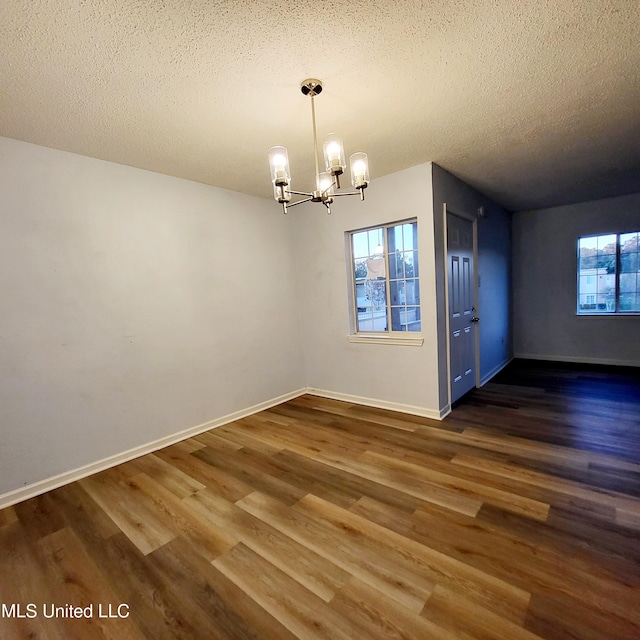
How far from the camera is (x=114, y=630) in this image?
1.36m

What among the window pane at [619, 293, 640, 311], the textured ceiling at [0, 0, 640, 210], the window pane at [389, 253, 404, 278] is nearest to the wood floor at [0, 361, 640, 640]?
the window pane at [389, 253, 404, 278]

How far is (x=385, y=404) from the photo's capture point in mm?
3771

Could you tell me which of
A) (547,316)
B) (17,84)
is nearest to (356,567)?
(17,84)

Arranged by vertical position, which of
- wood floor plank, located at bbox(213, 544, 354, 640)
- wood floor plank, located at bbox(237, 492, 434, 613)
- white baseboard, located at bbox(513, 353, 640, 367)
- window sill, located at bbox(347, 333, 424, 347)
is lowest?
white baseboard, located at bbox(513, 353, 640, 367)

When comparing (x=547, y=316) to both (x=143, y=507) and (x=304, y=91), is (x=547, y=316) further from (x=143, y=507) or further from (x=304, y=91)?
(x=143, y=507)

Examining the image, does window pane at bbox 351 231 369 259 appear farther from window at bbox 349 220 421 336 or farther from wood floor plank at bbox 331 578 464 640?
wood floor plank at bbox 331 578 464 640

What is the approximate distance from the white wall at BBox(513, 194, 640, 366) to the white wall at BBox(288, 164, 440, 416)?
144 inches

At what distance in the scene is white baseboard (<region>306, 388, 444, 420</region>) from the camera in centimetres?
339

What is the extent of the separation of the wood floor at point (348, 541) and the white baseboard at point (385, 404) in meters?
0.30

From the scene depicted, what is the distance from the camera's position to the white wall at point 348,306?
130 inches

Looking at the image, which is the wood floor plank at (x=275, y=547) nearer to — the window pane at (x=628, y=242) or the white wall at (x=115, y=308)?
the white wall at (x=115, y=308)

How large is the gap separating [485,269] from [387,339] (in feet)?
6.89

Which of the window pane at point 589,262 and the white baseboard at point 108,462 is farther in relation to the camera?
the window pane at point 589,262

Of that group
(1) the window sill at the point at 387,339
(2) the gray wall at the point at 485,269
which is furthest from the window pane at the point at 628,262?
(1) the window sill at the point at 387,339
